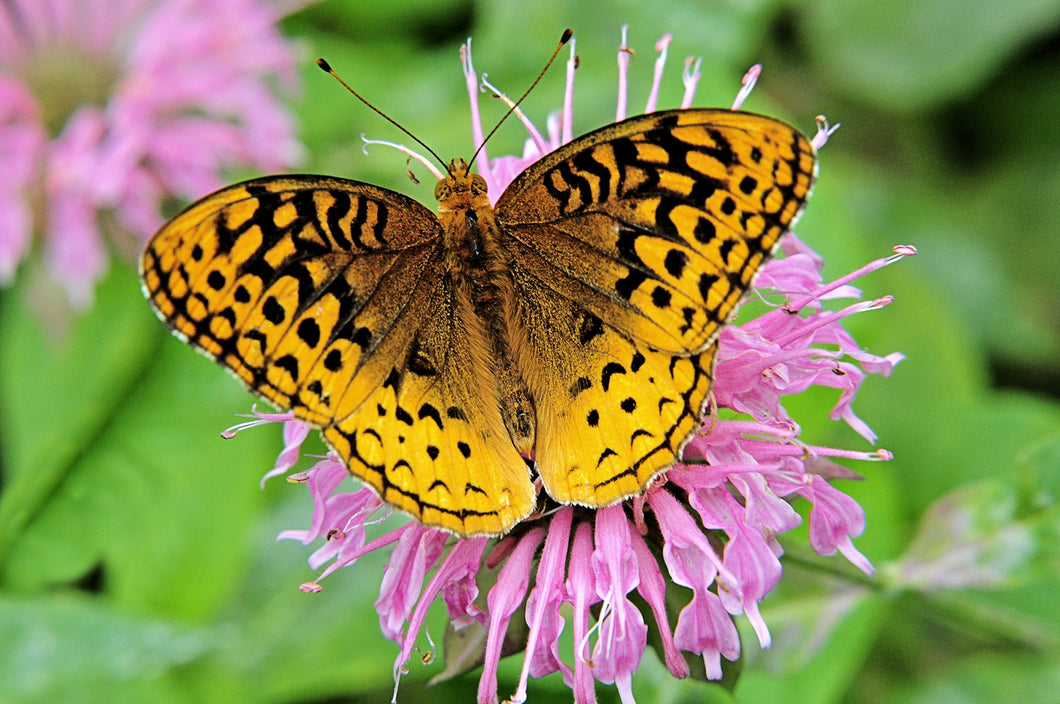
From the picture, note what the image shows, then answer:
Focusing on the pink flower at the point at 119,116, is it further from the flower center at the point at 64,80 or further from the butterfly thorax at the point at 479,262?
the butterfly thorax at the point at 479,262

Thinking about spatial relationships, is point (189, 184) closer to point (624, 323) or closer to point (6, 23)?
point (6, 23)

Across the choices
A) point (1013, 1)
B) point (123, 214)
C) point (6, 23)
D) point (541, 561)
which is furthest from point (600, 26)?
point (541, 561)

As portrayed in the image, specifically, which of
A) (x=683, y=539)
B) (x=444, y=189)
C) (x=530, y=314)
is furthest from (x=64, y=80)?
(x=683, y=539)

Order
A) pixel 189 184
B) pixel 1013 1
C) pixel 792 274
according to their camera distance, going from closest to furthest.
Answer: pixel 792 274
pixel 189 184
pixel 1013 1

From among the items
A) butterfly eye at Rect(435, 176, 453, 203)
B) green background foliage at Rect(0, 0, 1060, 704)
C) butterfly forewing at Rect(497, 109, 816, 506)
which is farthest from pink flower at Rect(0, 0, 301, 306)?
butterfly forewing at Rect(497, 109, 816, 506)

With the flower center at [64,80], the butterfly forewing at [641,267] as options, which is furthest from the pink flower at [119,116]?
the butterfly forewing at [641,267]

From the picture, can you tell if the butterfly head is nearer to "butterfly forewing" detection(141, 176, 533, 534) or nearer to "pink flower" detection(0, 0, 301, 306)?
"butterfly forewing" detection(141, 176, 533, 534)
